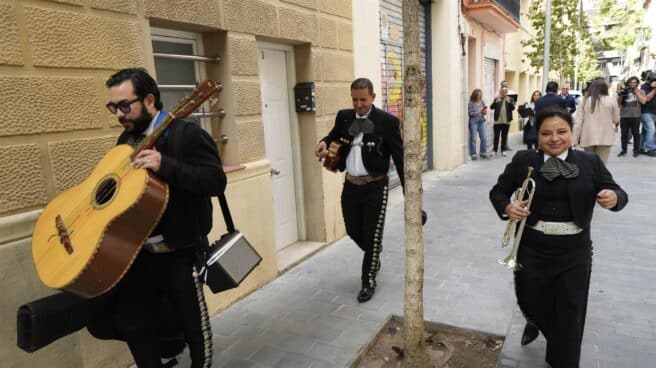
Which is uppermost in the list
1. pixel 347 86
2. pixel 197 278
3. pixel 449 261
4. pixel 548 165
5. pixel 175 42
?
pixel 175 42

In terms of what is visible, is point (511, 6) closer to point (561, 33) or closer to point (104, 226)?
point (561, 33)

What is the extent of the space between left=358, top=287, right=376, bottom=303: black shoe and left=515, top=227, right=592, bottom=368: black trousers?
1.49 metres

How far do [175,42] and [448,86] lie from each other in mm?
7607

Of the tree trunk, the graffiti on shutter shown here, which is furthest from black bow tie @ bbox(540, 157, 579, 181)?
the graffiti on shutter

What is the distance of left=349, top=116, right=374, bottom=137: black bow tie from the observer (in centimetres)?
385

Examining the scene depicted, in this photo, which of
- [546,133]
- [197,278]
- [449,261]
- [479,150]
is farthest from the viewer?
[479,150]

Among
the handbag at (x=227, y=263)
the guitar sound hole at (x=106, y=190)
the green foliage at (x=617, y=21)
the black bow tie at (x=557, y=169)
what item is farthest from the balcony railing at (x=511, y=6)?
the guitar sound hole at (x=106, y=190)

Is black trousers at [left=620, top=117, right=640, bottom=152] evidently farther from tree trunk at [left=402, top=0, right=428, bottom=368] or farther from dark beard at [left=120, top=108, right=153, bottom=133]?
dark beard at [left=120, top=108, right=153, bottom=133]

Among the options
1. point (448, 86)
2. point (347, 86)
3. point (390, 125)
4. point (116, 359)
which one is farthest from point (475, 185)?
point (116, 359)

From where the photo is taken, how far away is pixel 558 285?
8.53ft

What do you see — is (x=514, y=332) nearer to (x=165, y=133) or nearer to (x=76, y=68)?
(x=165, y=133)

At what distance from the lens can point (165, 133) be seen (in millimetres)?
2232

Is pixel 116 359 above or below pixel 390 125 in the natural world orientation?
below

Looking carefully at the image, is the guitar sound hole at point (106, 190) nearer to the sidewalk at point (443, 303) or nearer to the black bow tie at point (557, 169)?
the sidewalk at point (443, 303)
